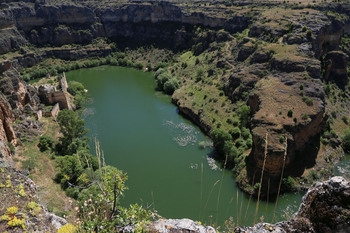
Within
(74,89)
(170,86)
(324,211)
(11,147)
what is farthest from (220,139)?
(74,89)

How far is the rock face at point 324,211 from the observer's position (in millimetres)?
6965

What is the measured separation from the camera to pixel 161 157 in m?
41.8

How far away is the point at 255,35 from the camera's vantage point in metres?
67.1

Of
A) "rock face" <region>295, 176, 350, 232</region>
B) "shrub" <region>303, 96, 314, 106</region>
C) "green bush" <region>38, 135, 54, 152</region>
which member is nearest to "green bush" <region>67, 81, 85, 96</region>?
"green bush" <region>38, 135, 54, 152</region>

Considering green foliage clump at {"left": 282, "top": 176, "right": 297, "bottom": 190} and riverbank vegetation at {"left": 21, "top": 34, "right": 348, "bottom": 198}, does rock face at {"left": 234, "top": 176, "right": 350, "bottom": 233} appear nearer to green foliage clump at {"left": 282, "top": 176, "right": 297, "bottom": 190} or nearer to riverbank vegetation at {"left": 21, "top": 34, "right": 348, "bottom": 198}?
riverbank vegetation at {"left": 21, "top": 34, "right": 348, "bottom": 198}

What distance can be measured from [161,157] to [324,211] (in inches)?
1391

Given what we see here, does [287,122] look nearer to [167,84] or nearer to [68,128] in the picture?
[68,128]

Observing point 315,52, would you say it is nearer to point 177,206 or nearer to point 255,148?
point 255,148

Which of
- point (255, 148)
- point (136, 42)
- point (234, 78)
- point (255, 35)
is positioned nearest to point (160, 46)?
point (136, 42)

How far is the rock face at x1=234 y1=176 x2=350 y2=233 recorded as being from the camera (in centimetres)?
696

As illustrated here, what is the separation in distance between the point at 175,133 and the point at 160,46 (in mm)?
57959

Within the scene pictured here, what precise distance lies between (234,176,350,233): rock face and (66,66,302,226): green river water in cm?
1165

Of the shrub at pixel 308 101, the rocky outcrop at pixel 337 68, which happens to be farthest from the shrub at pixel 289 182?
the rocky outcrop at pixel 337 68

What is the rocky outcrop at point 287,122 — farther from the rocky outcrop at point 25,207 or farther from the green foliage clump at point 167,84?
the rocky outcrop at point 25,207
